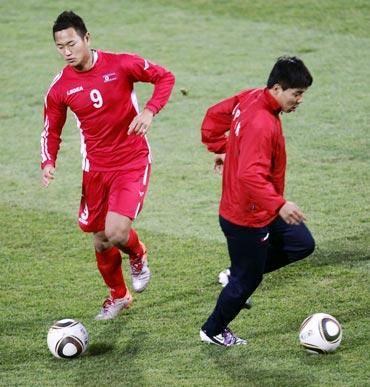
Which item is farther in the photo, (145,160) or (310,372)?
(145,160)

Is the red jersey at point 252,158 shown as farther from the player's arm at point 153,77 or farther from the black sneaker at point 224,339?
the black sneaker at point 224,339

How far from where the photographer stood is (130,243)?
8250 millimetres

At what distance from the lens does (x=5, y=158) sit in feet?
41.9

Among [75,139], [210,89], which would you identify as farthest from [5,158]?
[210,89]

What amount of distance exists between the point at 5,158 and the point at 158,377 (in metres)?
6.49

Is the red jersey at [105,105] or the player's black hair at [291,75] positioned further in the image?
the red jersey at [105,105]

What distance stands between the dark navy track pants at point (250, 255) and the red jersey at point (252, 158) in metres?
0.10

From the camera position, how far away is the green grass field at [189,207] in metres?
7.16

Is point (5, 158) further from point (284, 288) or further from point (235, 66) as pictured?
point (284, 288)

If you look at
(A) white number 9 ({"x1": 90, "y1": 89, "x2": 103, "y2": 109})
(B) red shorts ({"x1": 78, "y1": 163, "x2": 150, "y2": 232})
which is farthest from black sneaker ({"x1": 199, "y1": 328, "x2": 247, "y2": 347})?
(A) white number 9 ({"x1": 90, "y1": 89, "x2": 103, "y2": 109})

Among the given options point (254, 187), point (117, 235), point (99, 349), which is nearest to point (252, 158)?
point (254, 187)

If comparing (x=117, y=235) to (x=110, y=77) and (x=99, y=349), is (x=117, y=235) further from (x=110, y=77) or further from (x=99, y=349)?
(x=110, y=77)

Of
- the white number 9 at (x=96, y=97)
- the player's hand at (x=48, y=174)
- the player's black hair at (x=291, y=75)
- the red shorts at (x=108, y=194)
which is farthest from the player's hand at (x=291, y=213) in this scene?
the player's hand at (x=48, y=174)

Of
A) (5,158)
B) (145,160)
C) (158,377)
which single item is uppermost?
(145,160)
